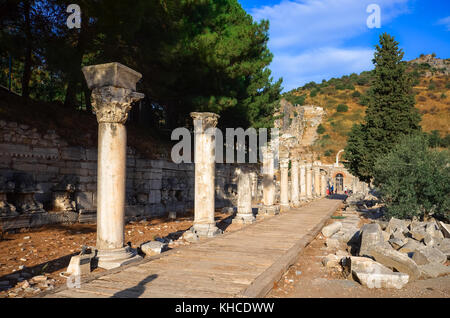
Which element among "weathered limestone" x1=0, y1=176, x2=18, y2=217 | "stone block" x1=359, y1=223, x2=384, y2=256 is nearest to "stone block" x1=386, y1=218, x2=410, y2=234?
"stone block" x1=359, y1=223, x2=384, y2=256

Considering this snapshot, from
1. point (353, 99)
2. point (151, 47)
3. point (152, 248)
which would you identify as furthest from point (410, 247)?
point (353, 99)

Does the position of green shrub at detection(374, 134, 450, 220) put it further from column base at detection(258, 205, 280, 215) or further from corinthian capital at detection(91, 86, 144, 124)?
corinthian capital at detection(91, 86, 144, 124)

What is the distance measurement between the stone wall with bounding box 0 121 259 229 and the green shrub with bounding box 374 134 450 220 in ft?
29.9

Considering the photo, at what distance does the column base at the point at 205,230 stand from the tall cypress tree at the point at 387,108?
13798 millimetres

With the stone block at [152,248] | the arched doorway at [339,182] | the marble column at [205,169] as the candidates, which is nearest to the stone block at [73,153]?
the marble column at [205,169]

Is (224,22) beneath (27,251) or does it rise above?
above

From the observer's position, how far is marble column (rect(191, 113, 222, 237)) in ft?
29.7

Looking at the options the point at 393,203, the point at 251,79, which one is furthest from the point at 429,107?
the point at 393,203

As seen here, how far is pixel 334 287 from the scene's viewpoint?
4.94 meters

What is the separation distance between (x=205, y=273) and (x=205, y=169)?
4.31 meters

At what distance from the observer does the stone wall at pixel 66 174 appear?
979 cm

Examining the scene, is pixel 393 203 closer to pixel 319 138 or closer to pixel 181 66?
pixel 181 66

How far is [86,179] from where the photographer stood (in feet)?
38.0
